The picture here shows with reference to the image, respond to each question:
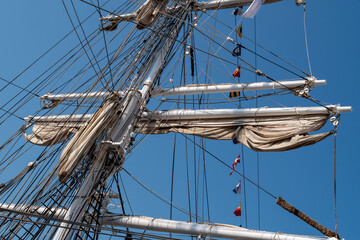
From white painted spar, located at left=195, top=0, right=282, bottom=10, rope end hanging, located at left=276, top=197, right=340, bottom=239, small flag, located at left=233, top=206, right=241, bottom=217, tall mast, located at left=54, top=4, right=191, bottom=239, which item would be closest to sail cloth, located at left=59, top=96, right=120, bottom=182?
tall mast, located at left=54, top=4, right=191, bottom=239

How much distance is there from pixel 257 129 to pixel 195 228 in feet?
8.88

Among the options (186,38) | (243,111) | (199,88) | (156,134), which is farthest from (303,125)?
(186,38)

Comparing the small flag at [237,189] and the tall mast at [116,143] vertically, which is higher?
the small flag at [237,189]

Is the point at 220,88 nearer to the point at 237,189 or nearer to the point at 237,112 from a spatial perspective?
the point at 237,112

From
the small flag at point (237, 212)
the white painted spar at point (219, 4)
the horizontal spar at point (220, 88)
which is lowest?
the small flag at point (237, 212)

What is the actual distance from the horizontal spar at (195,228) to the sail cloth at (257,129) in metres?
2.06

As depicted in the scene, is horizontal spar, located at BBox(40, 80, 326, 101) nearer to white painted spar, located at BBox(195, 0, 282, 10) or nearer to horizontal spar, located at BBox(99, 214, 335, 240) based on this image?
horizontal spar, located at BBox(99, 214, 335, 240)

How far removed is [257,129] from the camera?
978 centimetres

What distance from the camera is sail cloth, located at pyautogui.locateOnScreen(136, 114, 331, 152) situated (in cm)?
926

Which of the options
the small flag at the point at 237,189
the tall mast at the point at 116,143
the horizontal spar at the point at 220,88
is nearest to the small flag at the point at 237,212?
the small flag at the point at 237,189

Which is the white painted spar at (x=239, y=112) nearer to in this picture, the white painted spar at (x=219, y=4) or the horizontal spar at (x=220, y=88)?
the horizontal spar at (x=220, y=88)

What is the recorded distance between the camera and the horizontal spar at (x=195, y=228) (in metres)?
7.93

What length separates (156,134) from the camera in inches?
426

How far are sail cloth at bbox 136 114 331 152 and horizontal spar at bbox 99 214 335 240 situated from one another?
81.2 inches
